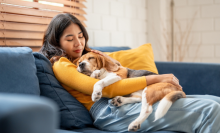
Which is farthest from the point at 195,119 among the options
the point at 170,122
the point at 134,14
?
the point at 134,14

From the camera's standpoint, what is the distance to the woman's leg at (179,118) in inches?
44.8

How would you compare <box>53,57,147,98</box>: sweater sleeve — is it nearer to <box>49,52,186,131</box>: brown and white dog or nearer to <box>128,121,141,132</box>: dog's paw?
<box>49,52,186,131</box>: brown and white dog

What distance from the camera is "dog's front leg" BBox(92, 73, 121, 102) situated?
1.23m

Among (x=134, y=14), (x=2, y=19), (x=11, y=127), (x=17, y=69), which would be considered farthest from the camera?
(x=134, y=14)

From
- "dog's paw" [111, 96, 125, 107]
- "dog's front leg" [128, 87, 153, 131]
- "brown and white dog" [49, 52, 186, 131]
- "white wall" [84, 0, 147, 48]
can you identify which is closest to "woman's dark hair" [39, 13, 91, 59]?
Answer: "brown and white dog" [49, 52, 186, 131]

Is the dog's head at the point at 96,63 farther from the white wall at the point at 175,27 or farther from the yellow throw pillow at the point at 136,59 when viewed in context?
the white wall at the point at 175,27

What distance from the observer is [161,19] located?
3506 mm

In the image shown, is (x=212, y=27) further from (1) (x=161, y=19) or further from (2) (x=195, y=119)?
(2) (x=195, y=119)

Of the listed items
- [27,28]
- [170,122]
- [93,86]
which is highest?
[27,28]

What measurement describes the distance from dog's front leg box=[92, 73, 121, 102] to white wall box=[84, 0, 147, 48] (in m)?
1.23

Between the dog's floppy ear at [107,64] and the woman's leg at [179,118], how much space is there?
0.31 metres

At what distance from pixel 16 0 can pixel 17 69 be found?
32.7 inches

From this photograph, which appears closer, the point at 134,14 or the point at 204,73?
the point at 204,73

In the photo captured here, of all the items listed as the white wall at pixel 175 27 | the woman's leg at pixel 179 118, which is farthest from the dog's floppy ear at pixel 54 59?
the white wall at pixel 175 27
